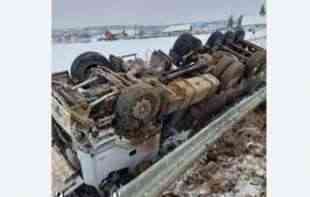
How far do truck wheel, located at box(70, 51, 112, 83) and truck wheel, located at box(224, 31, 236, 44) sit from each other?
673 mm

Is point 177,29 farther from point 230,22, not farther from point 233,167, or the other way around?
point 233,167

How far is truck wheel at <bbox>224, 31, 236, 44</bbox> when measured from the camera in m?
2.74

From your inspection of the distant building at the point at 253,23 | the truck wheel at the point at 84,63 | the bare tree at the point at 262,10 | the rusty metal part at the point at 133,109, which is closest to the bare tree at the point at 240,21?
the distant building at the point at 253,23

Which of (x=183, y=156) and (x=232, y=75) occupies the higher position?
(x=232, y=75)

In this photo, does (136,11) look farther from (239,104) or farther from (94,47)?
(239,104)

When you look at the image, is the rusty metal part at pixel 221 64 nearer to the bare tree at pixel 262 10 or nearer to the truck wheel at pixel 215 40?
the truck wheel at pixel 215 40

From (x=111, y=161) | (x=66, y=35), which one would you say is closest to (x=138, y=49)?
(x=66, y=35)

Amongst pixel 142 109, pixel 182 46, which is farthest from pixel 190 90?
pixel 142 109

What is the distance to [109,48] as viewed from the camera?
102 inches

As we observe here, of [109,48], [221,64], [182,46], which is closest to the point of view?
[109,48]

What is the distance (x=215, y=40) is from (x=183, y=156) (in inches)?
26.1

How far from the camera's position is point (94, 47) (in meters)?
2.57

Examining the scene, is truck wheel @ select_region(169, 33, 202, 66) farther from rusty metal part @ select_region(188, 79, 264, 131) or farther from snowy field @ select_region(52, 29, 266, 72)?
rusty metal part @ select_region(188, 79, 264, 131)
